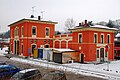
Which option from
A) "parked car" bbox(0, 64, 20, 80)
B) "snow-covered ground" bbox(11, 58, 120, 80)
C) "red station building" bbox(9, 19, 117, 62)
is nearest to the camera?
"parked car" bbox(0, 64, 20, 80)

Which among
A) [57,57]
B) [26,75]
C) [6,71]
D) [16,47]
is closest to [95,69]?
[57,57]

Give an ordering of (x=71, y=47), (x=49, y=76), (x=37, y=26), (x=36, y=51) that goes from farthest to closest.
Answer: (x=37, y=26) → (x=36, y=51) → (x=71, y=47) → (x=49, y=76)

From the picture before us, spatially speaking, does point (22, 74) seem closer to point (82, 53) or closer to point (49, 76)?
point (49, 76)

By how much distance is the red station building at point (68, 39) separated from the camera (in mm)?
37844

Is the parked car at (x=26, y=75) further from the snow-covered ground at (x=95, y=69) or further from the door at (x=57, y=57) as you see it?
the door at (x=57, y=57)

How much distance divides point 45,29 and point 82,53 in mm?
14575

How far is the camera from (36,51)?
4472cm

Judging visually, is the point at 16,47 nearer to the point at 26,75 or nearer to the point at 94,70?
the point at 94,70

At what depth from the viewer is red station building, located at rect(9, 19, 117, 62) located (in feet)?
124

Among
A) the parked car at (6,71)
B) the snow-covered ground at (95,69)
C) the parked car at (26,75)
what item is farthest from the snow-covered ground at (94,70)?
the parked car at (6,71)

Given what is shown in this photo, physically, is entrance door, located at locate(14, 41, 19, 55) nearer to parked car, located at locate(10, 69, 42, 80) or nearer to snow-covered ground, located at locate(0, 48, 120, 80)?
snow-covered ground, located at locate(0, 48, 120, 80)

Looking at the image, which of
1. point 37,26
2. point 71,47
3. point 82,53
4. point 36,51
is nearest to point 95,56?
point 82,53

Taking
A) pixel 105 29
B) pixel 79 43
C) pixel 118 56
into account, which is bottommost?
pixel 118 56

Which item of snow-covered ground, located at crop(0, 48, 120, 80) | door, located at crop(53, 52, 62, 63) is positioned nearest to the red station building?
door, located at crop(53, 52, 62, 63)
